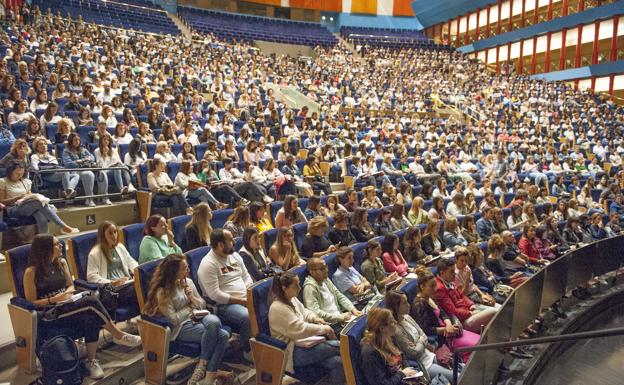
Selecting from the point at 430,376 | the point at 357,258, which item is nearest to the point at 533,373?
the point at 430,376

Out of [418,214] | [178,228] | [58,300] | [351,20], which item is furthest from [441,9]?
[58,300]

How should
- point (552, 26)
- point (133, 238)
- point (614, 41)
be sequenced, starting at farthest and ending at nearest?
1. point (552, 26)
2. point (614, 41)
3. point (133, 238)

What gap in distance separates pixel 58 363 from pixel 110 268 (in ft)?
1.98

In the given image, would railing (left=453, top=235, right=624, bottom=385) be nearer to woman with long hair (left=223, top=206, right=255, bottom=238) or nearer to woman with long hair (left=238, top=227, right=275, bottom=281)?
woman with long hair (left=238, top=227, right=275, bottom=281)

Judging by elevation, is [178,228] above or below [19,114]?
below

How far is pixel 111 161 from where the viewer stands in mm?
3803

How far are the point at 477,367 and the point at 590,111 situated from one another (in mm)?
11452

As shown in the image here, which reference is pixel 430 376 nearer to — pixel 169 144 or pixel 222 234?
pixel 222 234

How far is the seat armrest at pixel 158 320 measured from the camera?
6.68 feet

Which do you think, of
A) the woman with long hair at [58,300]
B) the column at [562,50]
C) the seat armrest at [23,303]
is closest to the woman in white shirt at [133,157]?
the woman with long hair at [58,300]

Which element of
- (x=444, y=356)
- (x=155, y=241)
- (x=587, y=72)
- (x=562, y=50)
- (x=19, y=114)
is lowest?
(x=444, y=356)

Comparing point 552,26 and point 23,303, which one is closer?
point 23,303

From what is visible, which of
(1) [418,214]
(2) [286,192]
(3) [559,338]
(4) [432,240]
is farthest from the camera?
(2) [286,192]

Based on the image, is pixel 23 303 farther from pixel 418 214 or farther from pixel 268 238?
pixel 418 214
